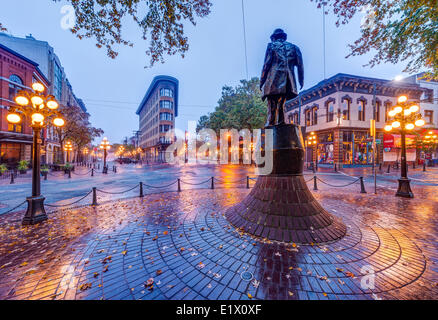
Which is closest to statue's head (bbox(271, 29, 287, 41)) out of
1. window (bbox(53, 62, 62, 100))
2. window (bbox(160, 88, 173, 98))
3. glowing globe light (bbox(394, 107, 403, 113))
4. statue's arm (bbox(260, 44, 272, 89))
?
statue's arm (bbox(260, 44, 272, 89))

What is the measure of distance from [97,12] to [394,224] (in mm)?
10256

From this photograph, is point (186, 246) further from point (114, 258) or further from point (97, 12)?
point (97, 12)

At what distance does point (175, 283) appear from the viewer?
2.51 meters

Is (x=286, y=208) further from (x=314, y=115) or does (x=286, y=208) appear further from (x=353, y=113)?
(x=314, y=115)

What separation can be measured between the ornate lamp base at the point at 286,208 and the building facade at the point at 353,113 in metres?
19.6

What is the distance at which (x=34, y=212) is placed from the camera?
500 cm

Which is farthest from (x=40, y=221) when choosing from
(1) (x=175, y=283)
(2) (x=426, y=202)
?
(2) (x=426, y=202)

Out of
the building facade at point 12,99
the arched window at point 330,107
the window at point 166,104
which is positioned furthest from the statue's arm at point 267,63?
the window at point 166,104

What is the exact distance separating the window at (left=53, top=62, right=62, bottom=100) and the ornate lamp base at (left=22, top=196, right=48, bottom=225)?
134ft

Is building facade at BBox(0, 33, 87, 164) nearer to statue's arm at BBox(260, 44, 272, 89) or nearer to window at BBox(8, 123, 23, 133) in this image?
window at BBox(8, 123, 23, 133)

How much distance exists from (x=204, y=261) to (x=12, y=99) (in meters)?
34.2

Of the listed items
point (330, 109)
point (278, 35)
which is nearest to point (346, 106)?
point (330, 109)

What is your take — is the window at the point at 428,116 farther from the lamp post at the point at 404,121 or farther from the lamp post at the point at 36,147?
the lamp post at the point at 36,147

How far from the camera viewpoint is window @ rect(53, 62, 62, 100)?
32.5m
